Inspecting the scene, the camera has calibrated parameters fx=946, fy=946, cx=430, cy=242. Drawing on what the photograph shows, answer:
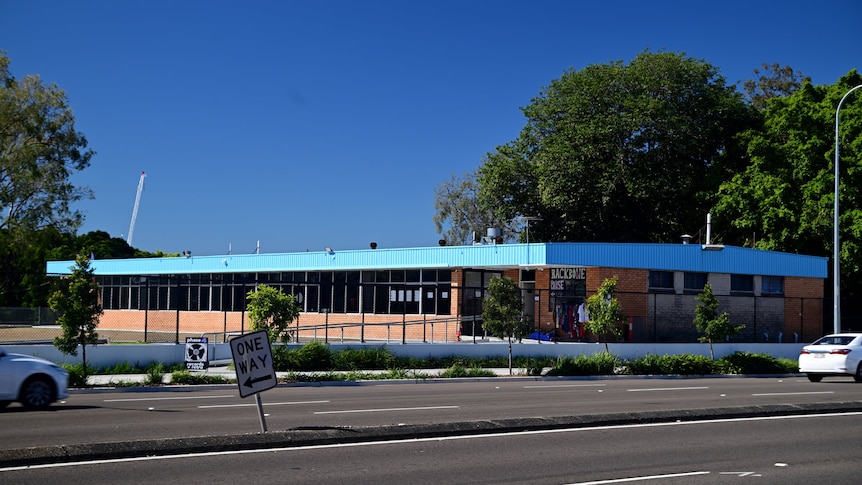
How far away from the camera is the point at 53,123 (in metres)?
53.4

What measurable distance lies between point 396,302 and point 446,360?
15401 mm

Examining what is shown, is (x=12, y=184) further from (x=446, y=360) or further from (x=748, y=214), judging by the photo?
(x=748, y=214)

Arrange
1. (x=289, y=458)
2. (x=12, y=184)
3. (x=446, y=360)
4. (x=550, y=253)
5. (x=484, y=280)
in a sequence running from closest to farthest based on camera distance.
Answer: (x=289, y=458), (x=446, y=360), (x=550, y=253), (x=484, y=280), (x=12, y=184)

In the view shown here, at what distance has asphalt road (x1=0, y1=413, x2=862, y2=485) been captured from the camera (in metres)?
10.2

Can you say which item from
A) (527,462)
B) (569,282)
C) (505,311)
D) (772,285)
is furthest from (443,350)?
(527,462)

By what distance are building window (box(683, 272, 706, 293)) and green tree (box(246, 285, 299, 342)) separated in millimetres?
20703

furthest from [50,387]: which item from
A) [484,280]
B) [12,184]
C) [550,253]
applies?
[12,184]

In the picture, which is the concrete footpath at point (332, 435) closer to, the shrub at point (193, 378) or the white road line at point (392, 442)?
A: the white road line at point (392, 442)

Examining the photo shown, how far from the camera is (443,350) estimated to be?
33875 millimetres

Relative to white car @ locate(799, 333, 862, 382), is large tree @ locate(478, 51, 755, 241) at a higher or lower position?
higher

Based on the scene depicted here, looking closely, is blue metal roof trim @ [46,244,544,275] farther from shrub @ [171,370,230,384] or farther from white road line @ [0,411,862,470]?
white road line @ [0,411,862,470]

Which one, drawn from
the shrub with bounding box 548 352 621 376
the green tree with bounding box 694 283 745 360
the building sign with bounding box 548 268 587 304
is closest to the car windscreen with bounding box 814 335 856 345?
the green tree with bounding box 694 283 745 360

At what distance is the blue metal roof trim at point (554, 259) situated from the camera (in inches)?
1612

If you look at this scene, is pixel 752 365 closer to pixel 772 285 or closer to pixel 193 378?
pixel 772 285
